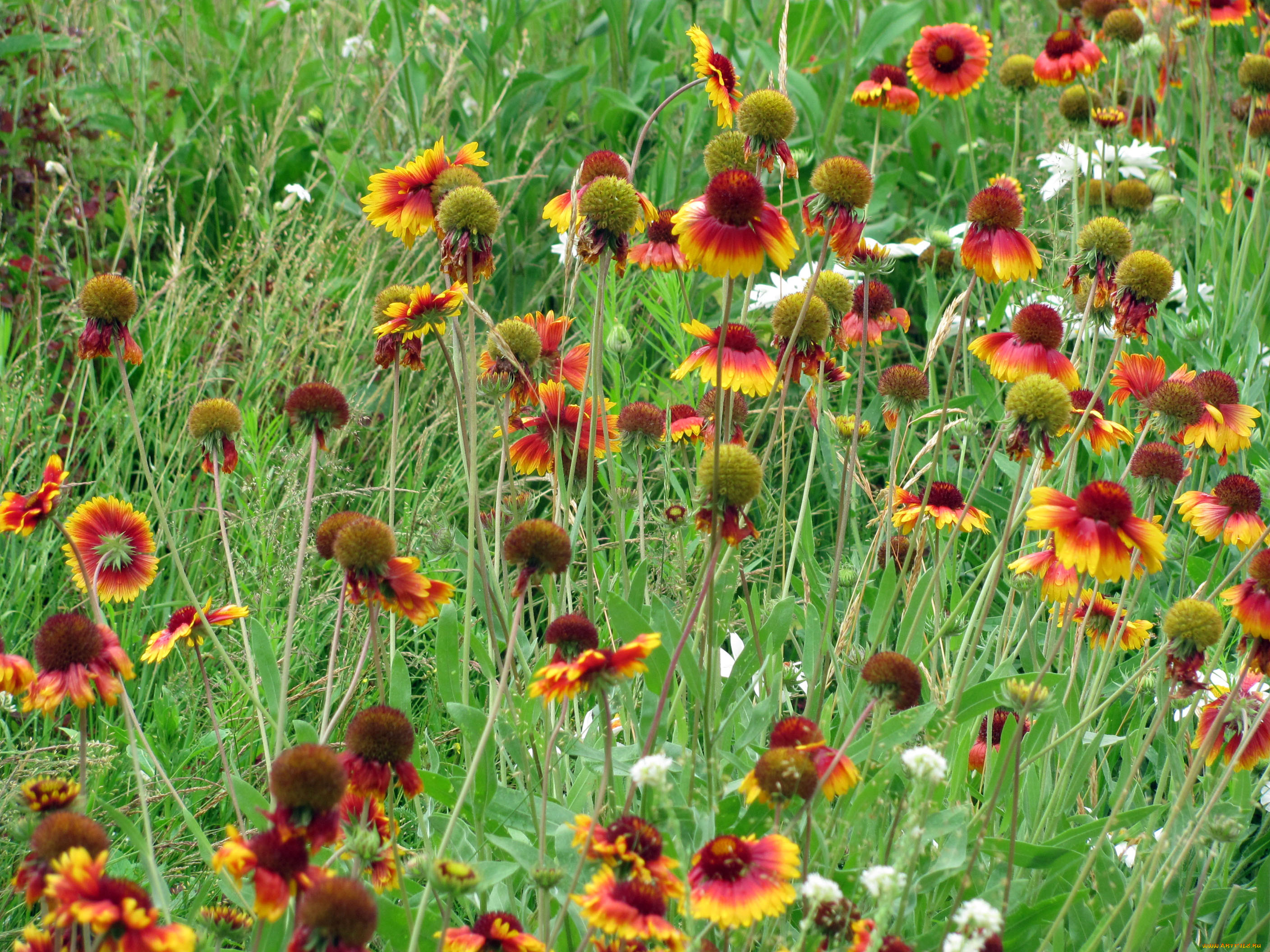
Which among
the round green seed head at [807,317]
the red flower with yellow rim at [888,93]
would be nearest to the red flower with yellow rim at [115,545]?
the round green seed head at [807,317]

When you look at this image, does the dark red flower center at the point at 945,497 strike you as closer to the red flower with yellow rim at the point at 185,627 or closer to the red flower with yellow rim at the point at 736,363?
the red flower with yellow rim at the point at 736,363

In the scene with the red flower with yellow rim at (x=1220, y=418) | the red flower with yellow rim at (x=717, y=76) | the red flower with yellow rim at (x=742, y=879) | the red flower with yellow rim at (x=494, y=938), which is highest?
the red flower with yellow rim at (x=717, y=76)

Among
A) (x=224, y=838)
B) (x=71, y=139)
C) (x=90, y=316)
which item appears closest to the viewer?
(x=90, y=316)

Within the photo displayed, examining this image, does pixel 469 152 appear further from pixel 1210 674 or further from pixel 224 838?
pixel 1210 674

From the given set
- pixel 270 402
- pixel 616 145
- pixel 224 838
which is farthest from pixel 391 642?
pixel 616 145

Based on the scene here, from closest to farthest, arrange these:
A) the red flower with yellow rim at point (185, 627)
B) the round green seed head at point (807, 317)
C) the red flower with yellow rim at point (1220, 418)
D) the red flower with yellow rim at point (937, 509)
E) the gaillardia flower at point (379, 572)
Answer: the gaillardia flower at point (379, 572) → the red flower with yellow rim at point (185, 627) → the round green seed head at point (807, 317) → the red flower with yellow rim at point (1220, 418) → the red flower with yellow rim at point (937, 509)

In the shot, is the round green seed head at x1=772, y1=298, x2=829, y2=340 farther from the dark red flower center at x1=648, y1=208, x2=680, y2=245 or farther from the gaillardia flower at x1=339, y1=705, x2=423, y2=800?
the gaillardia flower at x1=339, y1=705, x2=423, y2=800

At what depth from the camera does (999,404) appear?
279cm

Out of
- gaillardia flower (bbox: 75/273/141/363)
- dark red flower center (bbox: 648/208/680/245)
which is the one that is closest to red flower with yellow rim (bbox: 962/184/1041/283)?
dark red flower center (bbox: 648/208/680/245)

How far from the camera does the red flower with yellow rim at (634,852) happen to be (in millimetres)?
998

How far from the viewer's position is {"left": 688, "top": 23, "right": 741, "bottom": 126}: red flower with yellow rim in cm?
162

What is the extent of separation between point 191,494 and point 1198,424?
7.10 ft

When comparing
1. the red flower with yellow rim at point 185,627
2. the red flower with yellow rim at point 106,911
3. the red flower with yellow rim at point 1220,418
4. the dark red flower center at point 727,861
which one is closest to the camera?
the red flower with yellow rim at point 106,911

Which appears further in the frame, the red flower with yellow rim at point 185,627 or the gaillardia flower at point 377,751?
the red flower with yellow rim at point 185,627
